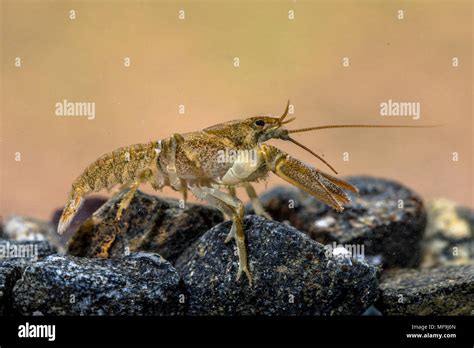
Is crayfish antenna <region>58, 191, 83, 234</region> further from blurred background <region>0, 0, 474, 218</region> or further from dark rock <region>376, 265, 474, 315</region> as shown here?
dark rock <region>376, 265, 474, 315</region>

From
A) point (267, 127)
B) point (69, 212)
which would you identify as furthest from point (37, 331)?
point (267, 127)

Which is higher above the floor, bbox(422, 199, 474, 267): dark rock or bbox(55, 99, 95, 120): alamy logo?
bbox(55, 99, 95, 120): alamy logo

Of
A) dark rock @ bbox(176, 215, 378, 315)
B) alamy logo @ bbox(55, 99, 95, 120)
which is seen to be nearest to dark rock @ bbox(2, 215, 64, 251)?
alamy logo @ bbox(55, 99, 95, 120)

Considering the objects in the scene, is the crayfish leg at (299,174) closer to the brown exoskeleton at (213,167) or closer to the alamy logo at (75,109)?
the brown exoskeleton at (213,167)

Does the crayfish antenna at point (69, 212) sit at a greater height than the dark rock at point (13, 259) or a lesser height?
greater

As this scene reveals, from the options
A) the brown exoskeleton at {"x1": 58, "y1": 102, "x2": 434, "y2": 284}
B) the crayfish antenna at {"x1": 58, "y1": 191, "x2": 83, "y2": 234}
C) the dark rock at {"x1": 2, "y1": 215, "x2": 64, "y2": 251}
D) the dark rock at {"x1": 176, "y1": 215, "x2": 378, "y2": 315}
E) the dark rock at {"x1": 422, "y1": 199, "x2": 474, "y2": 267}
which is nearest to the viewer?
the dark rock at {"x1": 176, "y1": 215, "x2": 378, "y2": 315}

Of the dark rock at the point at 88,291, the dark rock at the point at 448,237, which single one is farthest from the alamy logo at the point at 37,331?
the dark rock at the point at 448,237
